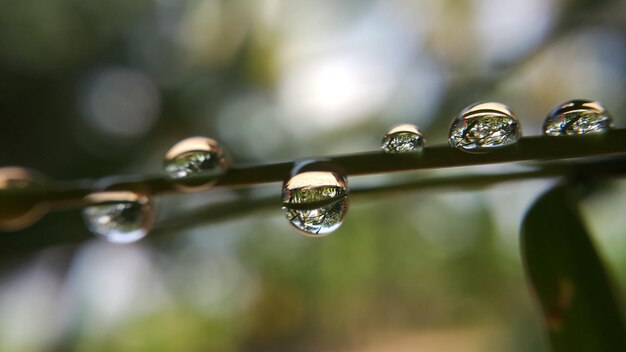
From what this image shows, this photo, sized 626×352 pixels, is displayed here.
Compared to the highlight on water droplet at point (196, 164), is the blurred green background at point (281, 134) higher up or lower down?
higher up

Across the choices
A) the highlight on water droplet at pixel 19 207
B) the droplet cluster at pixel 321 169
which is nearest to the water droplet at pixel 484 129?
the droplet cluster at pixel 321 169

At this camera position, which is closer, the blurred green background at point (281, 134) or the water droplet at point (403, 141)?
the water droplet at point (403, 141)

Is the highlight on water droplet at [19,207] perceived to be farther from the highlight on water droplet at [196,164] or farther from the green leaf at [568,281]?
the green leaf at [568,281]

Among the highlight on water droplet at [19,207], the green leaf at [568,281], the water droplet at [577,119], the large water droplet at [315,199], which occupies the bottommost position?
the green leaf at [568,281]

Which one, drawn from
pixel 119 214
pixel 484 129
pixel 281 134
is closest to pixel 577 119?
pixel 484 129

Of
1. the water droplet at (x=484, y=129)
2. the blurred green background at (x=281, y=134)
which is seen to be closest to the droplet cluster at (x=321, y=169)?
the water droplet at (x=484, y=129)

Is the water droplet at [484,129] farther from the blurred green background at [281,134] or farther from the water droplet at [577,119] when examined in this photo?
the blurred green background at [281,134]
